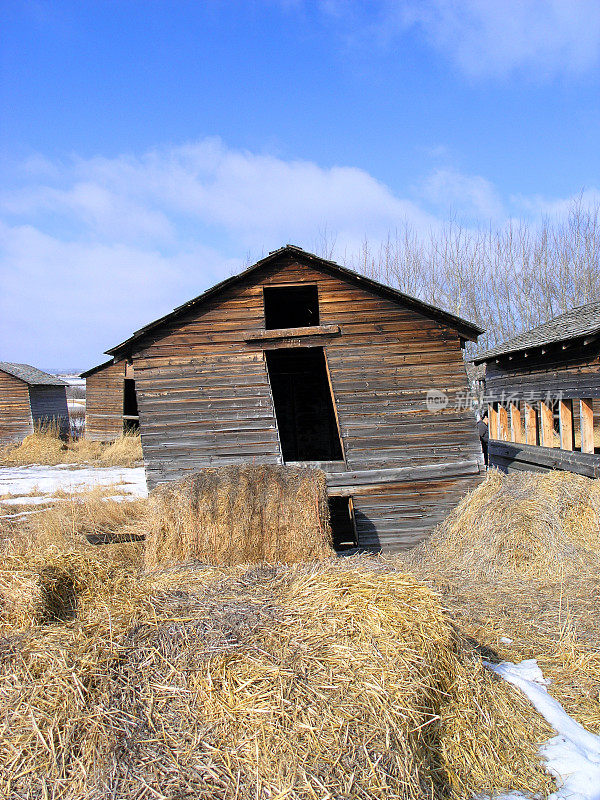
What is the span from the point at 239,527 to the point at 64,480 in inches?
482

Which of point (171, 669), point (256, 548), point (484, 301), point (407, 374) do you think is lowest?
point (256, 548)

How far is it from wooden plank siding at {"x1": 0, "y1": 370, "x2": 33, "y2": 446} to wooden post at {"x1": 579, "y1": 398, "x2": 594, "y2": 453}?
89.4ft

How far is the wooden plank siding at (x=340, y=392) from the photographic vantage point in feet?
32.3

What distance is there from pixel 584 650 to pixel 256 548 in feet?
14.7

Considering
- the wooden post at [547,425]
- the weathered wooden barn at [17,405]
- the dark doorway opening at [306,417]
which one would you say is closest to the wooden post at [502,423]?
the wooden post at [547,425]

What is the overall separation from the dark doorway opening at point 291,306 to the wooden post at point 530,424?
6233 mm

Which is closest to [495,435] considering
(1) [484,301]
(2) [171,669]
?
(2) [171,669]

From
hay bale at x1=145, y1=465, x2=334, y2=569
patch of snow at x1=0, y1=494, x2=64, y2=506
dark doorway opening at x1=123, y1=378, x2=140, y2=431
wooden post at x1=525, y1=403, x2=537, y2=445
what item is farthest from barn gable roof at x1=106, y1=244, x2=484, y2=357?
dark doorway opening at x1=123, y1=378, x2=140, y2=431

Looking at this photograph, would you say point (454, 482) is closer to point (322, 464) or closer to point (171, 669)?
point (322, 464)

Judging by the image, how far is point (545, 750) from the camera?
12.7 feet

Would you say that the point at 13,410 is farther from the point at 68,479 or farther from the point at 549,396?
the point at 549,396

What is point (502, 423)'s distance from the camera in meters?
16.3

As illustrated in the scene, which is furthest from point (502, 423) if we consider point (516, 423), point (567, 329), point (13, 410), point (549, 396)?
point (13, 410)

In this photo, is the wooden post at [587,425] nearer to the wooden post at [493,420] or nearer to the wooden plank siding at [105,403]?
the wooden post at [493,420]
